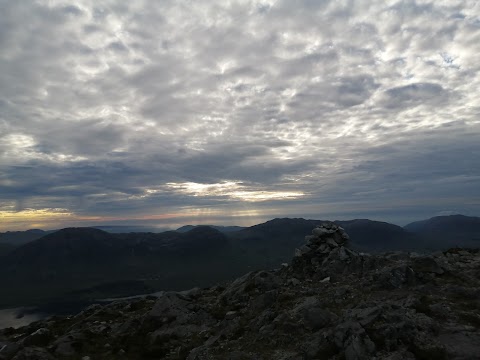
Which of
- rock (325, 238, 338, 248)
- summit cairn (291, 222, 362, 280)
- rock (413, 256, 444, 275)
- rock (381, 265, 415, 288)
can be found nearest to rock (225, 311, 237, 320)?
summit cairn (291, 222, 362, 280)

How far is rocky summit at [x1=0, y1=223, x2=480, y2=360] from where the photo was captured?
84.4 ft

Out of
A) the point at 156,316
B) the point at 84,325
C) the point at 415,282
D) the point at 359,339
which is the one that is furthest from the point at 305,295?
the point at 84,325

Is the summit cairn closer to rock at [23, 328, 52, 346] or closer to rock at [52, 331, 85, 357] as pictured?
rock at [52, 331, 85, 357]

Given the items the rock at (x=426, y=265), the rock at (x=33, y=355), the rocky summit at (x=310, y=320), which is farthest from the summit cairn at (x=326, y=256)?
the rock at (x=33, y=355)

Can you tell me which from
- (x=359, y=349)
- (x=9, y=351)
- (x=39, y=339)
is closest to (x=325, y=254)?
(x=359, y=349)

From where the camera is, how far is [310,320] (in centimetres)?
3133

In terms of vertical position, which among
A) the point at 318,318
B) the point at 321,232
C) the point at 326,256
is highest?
the point at 321,232

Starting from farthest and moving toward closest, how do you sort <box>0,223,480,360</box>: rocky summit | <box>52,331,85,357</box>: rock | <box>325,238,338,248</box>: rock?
<box>325,238,338,248</box>: rock → <box>52,331,85,357</box>: rock → <box>0,223,480,360</box>: rocky summit

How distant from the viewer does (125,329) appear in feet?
141

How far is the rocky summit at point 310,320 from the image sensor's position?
2573cm

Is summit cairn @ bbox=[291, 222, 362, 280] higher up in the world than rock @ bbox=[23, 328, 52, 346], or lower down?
higher up

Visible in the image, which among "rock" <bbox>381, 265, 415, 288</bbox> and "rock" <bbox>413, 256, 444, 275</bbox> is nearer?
"rock" <bbox>381, 265, 415, 288</bbox>

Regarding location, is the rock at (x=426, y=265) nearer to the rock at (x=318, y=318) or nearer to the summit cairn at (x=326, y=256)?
the summit cairn at (x=326, y=256)

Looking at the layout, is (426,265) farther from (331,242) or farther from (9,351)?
(9,351)
